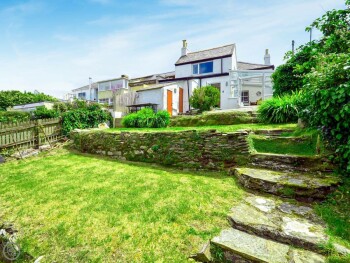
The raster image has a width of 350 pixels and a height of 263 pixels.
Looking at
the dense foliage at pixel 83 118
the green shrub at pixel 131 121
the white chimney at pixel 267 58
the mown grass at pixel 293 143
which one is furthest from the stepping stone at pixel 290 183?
the white chimney at pixel 267 58

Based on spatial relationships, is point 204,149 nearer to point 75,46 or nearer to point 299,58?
point 299,58

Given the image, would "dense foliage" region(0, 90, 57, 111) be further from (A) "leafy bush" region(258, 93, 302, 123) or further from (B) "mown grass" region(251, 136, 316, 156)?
→ (B) "mown grass" region(251, 136, 316, 156)

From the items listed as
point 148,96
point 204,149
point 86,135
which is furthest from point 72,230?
point 148,96

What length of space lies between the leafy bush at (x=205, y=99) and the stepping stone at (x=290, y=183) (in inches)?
478

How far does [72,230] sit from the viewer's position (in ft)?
10.9

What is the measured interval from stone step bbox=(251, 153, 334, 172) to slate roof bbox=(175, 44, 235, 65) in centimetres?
1941

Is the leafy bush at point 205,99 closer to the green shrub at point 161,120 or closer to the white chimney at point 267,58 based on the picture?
the green shrub at point 161,120

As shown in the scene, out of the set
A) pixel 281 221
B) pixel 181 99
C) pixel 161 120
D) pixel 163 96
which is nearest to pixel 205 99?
pixel 163 96

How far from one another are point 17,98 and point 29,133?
31377 millimetres

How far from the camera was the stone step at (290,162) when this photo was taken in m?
4.17

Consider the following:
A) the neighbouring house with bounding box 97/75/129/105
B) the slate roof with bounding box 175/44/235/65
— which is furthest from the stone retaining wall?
the neighbouring house with bounding box 97/75/129/105

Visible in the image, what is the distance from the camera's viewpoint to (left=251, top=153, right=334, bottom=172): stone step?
417 cm

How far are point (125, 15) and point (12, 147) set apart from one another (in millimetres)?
8410

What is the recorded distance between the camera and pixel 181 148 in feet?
20.4
